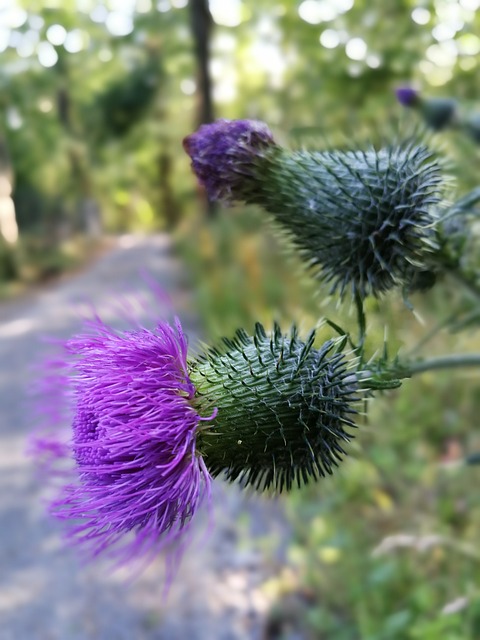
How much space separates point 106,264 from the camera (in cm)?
2161

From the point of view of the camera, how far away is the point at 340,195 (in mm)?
1909

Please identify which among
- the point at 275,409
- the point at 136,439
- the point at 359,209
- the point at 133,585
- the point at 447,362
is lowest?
the point at 133,585

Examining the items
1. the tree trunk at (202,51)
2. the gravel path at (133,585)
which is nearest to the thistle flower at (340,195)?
the gravel path at (133,585)

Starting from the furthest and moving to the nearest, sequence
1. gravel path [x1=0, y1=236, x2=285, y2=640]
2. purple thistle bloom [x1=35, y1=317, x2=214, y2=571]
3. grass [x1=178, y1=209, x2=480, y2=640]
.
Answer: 1. gravel path [x1=0, y1=236, x2=285, y2=640]
2. grass [x1=178, y1=209, x2=480, y2=640]
3. purple thistle bloom [x1=35, y1=317, x2=214, y2=571]

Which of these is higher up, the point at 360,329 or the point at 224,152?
the point at 224,152

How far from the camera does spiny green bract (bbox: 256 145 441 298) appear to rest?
5.93 feet

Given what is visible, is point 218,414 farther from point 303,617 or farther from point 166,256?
point 166,256

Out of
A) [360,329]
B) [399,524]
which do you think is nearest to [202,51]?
[399,524]

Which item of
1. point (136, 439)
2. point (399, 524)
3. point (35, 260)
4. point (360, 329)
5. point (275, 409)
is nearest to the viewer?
point (136, 439)

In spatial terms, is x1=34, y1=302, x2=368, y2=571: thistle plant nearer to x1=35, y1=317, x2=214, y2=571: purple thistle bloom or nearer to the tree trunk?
x1=35, y1=317, x2=214, y2=571: purple thistle bloom

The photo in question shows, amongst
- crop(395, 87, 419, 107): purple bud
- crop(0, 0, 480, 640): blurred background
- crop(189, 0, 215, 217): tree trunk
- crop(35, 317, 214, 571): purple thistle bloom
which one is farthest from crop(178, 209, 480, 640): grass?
crop(189, 0, 215, 217): tree trunk

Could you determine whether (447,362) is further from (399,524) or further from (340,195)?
(399,524)

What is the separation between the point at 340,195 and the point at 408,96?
1466 mm

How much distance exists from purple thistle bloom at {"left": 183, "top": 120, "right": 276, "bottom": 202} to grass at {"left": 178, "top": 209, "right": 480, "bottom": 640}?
417mm
